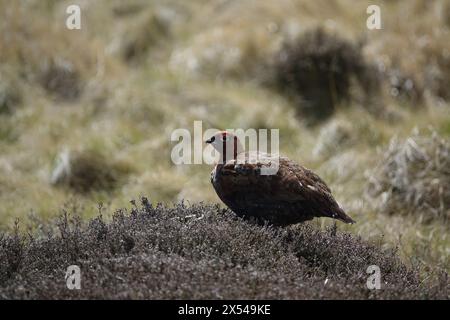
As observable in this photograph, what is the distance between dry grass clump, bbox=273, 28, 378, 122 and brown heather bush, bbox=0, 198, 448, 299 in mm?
5472

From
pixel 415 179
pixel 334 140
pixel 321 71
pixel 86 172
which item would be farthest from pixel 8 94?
pixel 415 179

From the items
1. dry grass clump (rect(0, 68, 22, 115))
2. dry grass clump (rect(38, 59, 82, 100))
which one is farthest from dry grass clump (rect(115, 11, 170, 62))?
dry grass clump (rect(0, 68, 22, 115))

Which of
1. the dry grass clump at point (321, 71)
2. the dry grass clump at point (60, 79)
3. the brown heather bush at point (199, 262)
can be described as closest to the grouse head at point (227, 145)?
the brown heather bush at point (199, 262)

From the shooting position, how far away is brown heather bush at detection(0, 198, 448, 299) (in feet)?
12.5

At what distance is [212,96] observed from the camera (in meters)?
10.4

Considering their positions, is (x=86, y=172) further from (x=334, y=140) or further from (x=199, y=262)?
(x=199, y=262)

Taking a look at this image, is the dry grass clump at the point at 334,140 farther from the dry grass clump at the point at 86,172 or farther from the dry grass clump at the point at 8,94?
the dry grass clump at the point at 8,94

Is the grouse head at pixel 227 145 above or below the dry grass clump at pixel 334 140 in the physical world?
above

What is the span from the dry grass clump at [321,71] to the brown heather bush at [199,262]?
547cm

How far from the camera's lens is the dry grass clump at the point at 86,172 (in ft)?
26.0

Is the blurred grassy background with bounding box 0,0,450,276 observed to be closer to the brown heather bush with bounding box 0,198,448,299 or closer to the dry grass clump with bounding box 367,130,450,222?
the dry grass clump with bounding box 367,130,450,222

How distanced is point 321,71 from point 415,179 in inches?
153

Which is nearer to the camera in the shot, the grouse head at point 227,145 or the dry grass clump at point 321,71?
the grouse head at point 227,145
